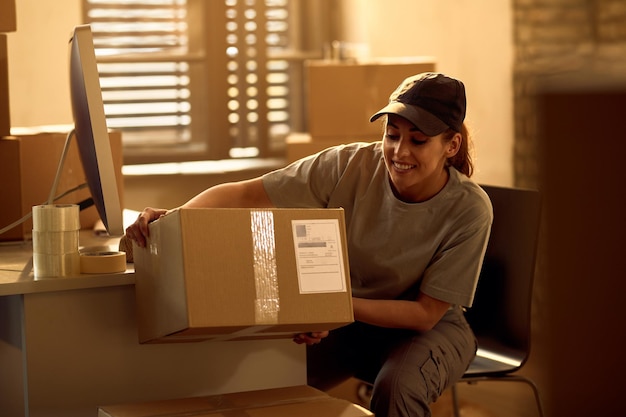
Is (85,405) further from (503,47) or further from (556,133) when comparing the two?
(503,47)

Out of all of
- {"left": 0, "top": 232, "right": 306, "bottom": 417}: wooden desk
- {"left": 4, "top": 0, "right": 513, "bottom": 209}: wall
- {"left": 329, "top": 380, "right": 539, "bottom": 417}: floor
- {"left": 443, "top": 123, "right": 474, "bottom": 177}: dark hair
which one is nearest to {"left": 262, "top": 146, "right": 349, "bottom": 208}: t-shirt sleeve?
{"left": 443, "top": 123, "right": 474, "bottom": 177}: dark hair

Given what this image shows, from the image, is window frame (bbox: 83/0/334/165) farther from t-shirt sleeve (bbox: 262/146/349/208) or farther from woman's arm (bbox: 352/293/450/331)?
woman's arm (bbox: 352/293/450/331)

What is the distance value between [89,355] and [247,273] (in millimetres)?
394

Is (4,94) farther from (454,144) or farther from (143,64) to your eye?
(143,64)

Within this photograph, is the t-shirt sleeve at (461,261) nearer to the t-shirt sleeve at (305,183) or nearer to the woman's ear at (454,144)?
the woman's ear at (454,144)

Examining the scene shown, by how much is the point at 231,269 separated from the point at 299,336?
29 centimetres

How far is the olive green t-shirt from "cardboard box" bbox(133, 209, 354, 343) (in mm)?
416

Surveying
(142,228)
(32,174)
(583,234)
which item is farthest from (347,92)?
(583,234)

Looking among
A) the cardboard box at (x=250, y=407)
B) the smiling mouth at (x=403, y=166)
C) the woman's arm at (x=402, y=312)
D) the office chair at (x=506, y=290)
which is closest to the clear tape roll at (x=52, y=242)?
the cardboard box at (x=250, y=407)

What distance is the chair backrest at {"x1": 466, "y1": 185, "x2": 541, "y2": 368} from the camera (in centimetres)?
194

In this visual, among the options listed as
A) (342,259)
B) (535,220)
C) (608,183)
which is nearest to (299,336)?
(342,259)

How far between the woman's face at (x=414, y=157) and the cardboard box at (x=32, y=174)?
84 cm

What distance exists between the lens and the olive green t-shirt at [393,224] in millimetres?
1729

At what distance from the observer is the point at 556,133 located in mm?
194
